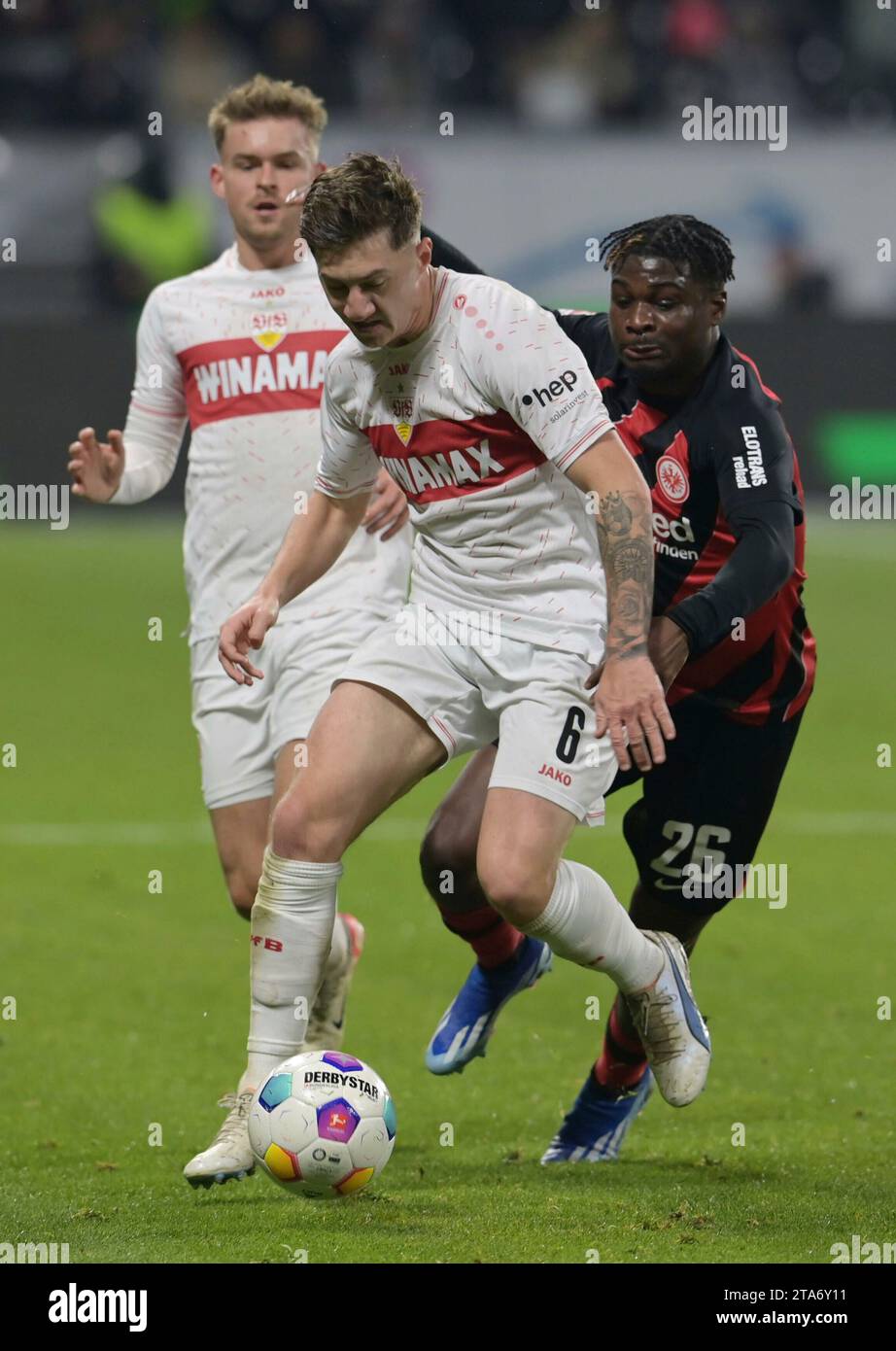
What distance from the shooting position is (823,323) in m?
19.1

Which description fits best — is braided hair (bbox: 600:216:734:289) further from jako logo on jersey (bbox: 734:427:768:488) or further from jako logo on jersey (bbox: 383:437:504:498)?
jako logo on jersey (bbox: 383:437:504:498)

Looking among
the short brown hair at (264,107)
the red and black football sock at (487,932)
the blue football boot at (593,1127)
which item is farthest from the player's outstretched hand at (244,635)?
the short brown hair at (264,107)

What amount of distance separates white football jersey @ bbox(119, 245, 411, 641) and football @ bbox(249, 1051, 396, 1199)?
1.66 m

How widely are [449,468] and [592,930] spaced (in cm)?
115

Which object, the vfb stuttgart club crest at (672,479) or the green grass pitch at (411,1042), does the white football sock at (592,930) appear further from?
the vfb stuttgart club crest at (672,479)

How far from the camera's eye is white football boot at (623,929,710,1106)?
5195 millimetres

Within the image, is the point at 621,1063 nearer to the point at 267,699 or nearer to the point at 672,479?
the point at 267,699

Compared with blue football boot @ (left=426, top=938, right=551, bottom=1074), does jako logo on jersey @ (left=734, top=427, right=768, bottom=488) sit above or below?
above

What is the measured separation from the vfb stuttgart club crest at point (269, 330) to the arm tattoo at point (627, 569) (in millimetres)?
1694

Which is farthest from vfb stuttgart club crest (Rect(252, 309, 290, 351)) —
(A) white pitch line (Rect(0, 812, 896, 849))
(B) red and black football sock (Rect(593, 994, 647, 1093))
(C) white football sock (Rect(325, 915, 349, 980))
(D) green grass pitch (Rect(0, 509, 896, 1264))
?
(A) white pitch line (Rect(0, 812, 896, 849))

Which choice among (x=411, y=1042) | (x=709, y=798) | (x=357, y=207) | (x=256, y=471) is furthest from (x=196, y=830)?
(x=357, y=207)

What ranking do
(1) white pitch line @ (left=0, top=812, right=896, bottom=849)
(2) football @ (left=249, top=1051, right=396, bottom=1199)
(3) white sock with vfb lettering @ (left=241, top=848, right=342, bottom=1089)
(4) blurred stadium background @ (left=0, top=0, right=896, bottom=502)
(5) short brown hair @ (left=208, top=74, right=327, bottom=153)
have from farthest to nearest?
(4) blurred stadium background @ (left=0, top=0, right=896, bottom=502), (1) white pitch line @ (left=0, top=812, right=896, bottom=849), (5) short brown hair @ (left=208, top=74, right=327, bottom=153), (3) white sock with vfb lettering @ (left=241, top=848, right=342, bottom=1089), (2) football @ (left=249, top=1051, right=396, bottom=1199)

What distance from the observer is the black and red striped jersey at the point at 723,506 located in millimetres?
5043
